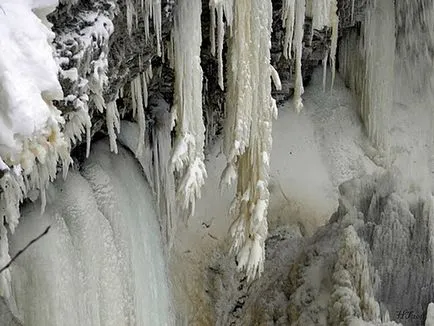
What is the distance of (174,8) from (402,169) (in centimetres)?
288

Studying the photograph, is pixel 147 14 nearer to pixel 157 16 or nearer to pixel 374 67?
pixel 157 16

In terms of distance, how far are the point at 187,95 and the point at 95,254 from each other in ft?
2.57

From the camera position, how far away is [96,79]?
8.92ft

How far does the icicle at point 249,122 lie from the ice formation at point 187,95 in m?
0.16

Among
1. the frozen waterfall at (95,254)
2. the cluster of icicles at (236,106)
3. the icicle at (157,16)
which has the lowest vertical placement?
the frozen waterfall at (95,254)

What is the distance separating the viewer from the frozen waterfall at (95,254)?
10.3ft

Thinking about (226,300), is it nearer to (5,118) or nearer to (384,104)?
(384,104)

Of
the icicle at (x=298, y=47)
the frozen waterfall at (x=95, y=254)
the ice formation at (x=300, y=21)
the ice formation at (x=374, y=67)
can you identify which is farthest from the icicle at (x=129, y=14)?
the ice formation at (x=374, y=67)

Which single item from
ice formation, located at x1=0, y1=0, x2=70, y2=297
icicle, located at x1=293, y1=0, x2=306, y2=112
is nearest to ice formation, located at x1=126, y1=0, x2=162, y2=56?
ice formation, located at x1=0, y1=0, x2=70, y2=297

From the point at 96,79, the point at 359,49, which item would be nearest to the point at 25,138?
the point at 96,79

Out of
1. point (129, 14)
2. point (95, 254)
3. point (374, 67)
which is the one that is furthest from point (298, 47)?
point (374, 67)

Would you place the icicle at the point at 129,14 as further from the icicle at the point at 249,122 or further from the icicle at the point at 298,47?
the icicle at the point at 298,47

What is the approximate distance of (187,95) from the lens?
3.45 meters

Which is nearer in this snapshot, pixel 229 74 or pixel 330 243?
pixel 229 74
